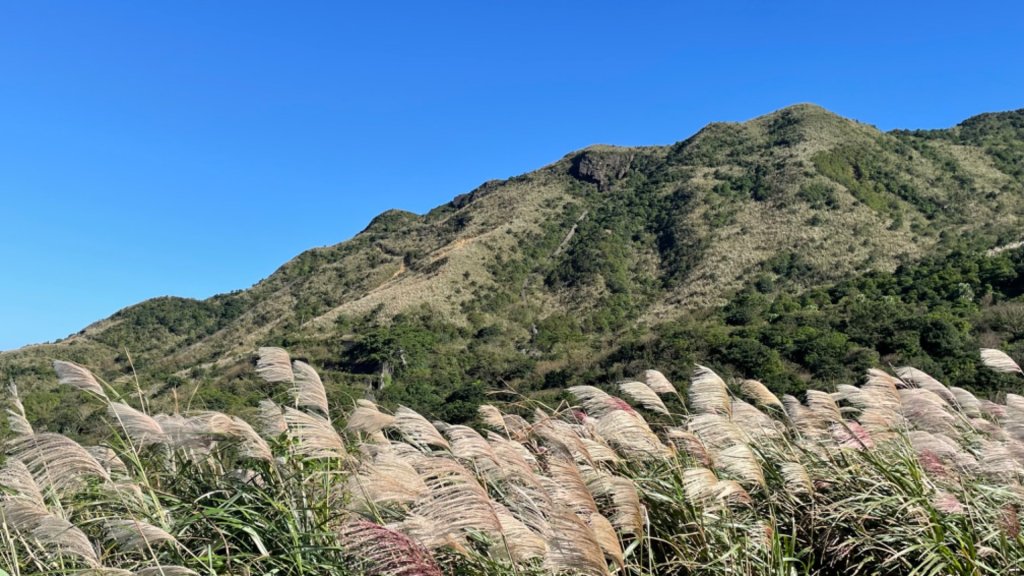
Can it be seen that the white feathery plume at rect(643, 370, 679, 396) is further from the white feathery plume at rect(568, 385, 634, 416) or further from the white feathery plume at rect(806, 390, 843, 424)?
the white feathery plume at rect(806, 390, 843, 424)

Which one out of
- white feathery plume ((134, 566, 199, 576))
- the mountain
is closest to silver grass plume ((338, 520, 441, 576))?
white feathery plume ((134, 566, 199, 576))

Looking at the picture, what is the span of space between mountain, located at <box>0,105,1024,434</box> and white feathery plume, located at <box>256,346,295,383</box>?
1660 cm

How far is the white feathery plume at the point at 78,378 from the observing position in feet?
10.3

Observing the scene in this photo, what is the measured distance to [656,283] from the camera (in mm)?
55188

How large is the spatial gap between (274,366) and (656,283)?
174 ft

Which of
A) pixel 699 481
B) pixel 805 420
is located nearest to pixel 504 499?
pixel 699 481

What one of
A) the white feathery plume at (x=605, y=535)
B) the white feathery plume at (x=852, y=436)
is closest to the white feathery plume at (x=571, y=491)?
the white feathery plume at (x=605, y=535)

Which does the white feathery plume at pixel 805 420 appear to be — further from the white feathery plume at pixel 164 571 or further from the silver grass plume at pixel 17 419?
the silver grass plume at pixel 17 419

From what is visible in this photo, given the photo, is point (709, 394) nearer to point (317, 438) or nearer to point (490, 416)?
point (490, 416)

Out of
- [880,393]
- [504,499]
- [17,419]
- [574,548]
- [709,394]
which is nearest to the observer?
[574,548]

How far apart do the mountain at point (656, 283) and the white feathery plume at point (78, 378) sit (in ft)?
55.7

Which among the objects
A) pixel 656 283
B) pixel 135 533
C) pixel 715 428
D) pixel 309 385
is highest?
pixel 656 283

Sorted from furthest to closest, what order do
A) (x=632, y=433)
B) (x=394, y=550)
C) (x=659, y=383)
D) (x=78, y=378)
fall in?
(x=659, y=383), (x=632, y=433), (x=78, y=378), (x=394, y=550)

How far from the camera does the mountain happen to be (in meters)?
28.1
